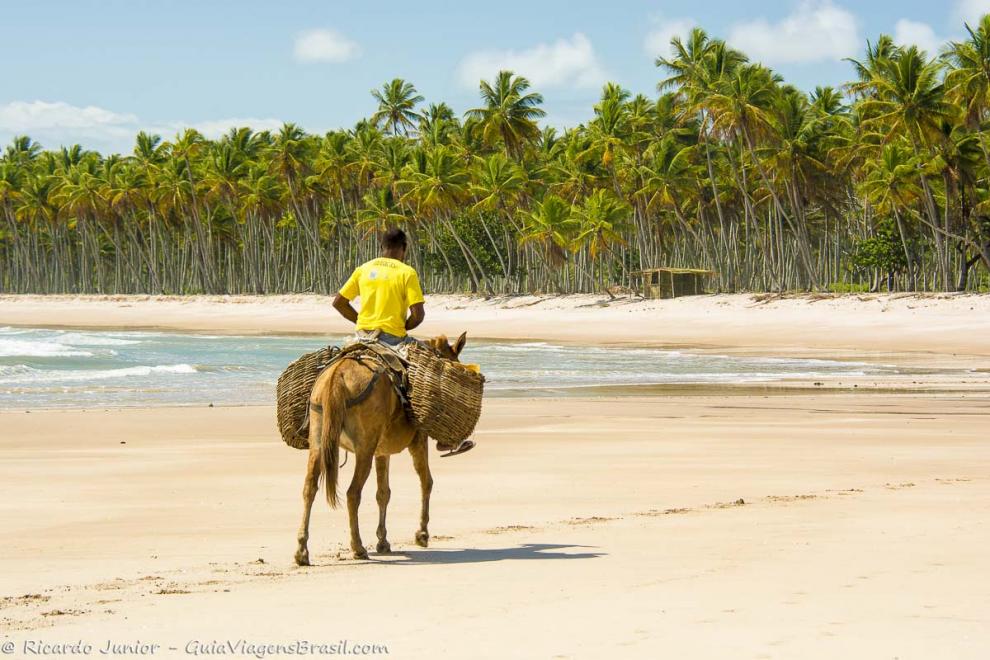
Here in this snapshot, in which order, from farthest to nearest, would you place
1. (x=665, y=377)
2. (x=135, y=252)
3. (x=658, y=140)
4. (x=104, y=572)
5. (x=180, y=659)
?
(x=135, y=252), (x=658, y=140), (x=665, y=377), (x=104, y=572), (x=180, y=659)

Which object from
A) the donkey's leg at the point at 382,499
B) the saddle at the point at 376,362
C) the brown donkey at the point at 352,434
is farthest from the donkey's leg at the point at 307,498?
the donkey's leg at the point at 382,499

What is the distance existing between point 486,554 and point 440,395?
109cm

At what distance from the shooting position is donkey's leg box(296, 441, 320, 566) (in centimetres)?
684

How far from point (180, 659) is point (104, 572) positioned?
7.25 feet

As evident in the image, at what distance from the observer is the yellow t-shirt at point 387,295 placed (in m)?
7.78

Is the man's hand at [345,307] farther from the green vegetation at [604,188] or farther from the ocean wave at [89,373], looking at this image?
the green vegetation at [604,188]

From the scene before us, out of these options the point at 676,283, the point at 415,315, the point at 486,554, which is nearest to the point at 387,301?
the point at 415,315

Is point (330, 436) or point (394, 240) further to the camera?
point (394, 240)

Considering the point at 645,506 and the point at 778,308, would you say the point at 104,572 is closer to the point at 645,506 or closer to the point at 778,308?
the point at 645,506

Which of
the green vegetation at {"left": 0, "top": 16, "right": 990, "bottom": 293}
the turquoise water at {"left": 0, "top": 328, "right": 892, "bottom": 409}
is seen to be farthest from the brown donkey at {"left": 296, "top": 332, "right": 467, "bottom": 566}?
the green vegetation at {"left": 0, "top": 16, "right": 990, "bottom": 293}

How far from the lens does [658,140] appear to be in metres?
74.5

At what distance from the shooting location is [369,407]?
7375mm

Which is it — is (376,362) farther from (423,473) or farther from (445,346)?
(423,473)

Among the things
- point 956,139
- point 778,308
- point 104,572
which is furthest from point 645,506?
point 956,139
